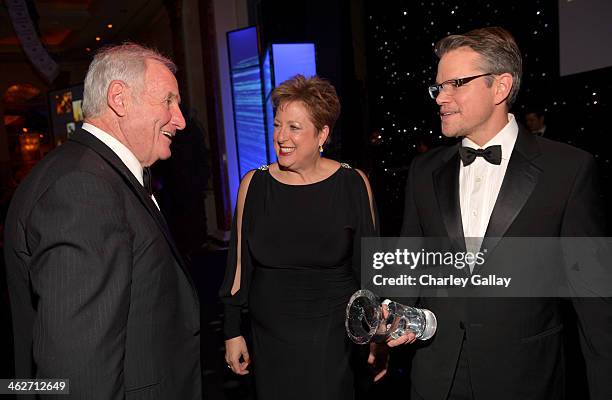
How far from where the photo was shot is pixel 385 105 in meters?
5.12

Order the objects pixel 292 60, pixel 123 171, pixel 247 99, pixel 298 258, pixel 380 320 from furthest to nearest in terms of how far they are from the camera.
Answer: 1. pixel 247 99
2. pixel 292 60
3. pixel 298 258
4. pixel 380 320
5. pixel 123 171

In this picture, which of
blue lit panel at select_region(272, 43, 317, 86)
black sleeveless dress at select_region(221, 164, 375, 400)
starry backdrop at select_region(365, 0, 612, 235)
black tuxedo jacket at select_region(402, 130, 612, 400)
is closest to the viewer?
black tuxedo jacket at select_region(402, 130, 612, 400)

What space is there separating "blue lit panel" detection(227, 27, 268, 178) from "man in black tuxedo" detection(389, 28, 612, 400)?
5.45 meters

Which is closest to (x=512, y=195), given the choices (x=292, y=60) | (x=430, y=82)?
(x=430, y=82)

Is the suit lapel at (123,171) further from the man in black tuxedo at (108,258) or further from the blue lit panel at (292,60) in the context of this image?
the blue lit panel at (292,60)

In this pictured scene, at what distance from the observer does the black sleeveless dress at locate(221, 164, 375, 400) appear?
7.89ft

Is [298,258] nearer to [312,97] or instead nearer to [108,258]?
[312,97]

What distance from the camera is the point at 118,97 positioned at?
1552mm

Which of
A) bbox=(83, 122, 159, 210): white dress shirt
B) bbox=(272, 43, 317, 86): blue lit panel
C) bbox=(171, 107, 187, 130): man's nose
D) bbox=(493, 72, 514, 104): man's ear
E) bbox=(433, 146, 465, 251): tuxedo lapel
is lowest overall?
bbox=(433, 146, 465, 251): tuxedo lapel

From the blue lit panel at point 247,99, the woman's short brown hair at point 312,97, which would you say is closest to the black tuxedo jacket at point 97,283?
the woman's short brown hair at point 312,97

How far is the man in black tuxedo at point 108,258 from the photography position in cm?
115

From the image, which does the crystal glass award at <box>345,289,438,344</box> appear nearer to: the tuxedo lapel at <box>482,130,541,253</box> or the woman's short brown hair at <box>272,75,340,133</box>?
the tuxedo lapel at <box>482,130,541,253</box>

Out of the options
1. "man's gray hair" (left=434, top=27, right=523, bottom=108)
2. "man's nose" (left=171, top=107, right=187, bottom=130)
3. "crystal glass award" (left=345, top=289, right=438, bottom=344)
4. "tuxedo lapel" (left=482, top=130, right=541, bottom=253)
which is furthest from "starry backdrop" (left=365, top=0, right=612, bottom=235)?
"man's nose" (left=171, top=107, right=187, bottom=130)

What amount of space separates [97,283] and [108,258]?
7cm
